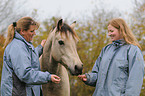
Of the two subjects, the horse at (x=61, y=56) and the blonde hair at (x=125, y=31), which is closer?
the blonde hair at (x=125, y=31)

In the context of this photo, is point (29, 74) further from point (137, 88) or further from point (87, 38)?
point (87, 38)

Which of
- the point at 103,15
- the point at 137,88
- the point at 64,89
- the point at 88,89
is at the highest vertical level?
the point at 103,15

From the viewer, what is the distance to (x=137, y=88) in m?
2.76

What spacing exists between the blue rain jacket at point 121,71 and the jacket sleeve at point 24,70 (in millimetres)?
931

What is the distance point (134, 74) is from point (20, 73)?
165cm

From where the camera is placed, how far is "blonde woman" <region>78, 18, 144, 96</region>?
277cm

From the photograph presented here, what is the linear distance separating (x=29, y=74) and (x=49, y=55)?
1.09m

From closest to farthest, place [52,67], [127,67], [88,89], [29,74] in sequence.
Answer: [29,74] → [127,67] → [52,67] → [88,89]

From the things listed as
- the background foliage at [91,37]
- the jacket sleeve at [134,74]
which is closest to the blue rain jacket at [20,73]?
the jacket sleeve at [134,74]

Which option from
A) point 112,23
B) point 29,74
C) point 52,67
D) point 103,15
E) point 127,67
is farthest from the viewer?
point 103,15

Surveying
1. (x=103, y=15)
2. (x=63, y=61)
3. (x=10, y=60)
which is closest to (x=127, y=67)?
(x=63, y=61)

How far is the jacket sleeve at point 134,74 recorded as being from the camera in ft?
8.95

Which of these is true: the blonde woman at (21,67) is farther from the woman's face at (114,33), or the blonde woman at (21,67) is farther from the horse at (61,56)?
the woman's face at (114,33)

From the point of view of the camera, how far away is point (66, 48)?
3312 mm
